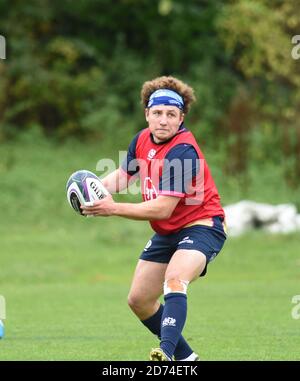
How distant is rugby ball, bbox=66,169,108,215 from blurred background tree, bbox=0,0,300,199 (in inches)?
606

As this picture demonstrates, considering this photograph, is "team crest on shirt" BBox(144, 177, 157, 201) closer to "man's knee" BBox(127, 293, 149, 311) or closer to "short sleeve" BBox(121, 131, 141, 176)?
"short sleeve" BBox(121, 131, 141, 176)

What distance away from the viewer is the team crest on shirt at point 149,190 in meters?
8.12

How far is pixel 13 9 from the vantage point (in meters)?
27.0

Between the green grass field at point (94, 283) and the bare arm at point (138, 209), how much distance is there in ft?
4.40

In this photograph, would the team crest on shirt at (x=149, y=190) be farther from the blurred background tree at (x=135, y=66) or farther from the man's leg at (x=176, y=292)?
the blurred background tree at (x=135, y=66)

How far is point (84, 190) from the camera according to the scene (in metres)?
7.74

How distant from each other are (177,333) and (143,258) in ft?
3.02

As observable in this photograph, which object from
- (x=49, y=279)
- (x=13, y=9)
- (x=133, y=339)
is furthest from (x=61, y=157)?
(x=133, y=339)

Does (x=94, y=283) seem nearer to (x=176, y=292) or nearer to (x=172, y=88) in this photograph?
(x=172, y=88)

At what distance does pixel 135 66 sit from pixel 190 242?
1982cm

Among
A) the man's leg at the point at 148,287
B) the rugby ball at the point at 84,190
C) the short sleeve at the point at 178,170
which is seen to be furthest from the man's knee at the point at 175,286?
the rugby ball at the point at 84,190

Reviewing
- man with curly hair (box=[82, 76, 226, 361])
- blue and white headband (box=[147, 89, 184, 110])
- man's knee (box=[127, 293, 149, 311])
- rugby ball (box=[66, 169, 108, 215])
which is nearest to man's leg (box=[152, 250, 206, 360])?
man with curly hair (box=[82, 76, 226, 361])

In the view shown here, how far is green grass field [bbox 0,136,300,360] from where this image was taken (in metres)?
9.44
